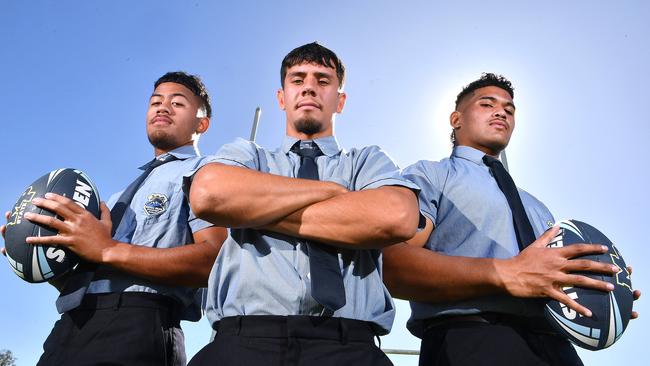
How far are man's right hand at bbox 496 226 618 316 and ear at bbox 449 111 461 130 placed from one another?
1422mm

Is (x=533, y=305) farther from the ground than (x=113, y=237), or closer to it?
closer to it

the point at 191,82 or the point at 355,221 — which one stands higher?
the point at 191,82

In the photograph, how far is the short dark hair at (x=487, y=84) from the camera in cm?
376

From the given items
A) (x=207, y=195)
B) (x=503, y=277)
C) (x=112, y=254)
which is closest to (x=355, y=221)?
(x=207, y=195)

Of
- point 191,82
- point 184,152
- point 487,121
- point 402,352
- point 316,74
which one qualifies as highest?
point 191,82

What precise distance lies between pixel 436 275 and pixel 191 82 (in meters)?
2.41

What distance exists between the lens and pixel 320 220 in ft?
7.02

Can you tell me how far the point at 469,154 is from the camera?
340 cm

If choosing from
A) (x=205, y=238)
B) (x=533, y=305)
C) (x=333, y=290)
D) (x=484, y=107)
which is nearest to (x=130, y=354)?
(x=205, y=238)

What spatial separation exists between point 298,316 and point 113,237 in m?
1.48

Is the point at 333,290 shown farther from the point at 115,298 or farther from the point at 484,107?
the point at 484,107

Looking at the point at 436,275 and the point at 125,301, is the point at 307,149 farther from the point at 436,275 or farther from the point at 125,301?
the point at 125,301

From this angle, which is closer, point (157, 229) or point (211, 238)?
point (211, 238)

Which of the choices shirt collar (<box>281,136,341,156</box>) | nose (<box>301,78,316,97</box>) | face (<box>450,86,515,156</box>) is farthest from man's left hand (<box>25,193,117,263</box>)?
face (<box>450,86,515,156</box>)
